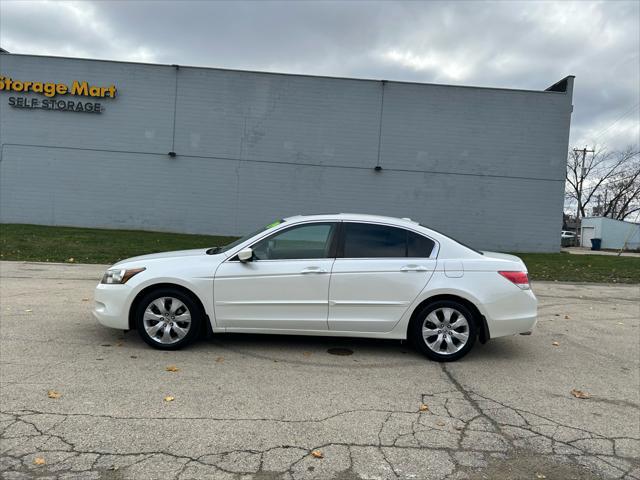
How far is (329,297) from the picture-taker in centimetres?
538

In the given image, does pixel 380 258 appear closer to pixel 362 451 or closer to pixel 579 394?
pixel 579 394

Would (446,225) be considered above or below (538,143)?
below

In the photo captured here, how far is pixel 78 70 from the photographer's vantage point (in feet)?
75.5

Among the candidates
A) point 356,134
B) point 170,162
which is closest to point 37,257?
Answer: point 170,162

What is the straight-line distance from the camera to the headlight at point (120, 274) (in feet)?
17.9

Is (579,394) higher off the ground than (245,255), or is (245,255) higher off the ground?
(245,255)

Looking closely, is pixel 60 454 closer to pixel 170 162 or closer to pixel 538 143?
pixel 170 162

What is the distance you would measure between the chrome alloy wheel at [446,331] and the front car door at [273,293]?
1138 mm

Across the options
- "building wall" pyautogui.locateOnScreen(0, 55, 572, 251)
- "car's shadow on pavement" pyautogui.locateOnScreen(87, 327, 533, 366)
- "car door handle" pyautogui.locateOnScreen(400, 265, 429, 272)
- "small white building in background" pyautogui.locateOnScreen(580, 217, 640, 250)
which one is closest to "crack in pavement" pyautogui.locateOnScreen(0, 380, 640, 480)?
"car's shadow on pavement" pyautogui.locateOnScreen(87, 327, 533, 366)

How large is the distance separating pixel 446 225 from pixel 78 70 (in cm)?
1874

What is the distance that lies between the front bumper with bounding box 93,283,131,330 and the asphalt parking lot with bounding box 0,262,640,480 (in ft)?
0.99

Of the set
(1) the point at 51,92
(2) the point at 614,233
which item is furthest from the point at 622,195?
(1) the point at 51,92

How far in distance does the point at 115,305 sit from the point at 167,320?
0.60 metres

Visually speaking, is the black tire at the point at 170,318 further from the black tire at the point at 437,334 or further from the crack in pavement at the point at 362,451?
the black tire at the point at 437,334
